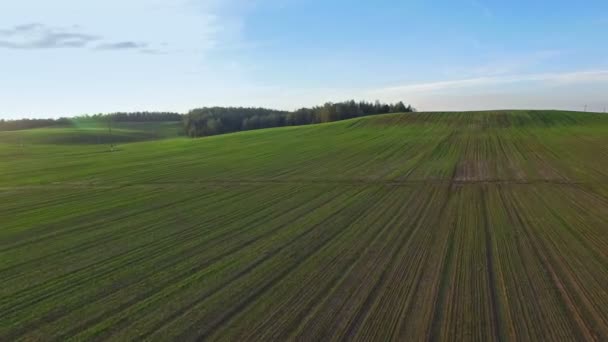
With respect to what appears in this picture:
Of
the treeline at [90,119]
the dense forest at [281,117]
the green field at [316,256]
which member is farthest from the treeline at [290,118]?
the green field at [316,256]

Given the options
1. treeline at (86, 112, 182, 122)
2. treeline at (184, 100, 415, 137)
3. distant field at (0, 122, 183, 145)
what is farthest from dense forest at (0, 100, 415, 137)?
treeline at (86, 112, 182, 122)

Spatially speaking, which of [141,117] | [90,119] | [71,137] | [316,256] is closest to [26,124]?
[90,119]

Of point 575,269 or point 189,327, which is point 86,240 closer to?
point 189,327

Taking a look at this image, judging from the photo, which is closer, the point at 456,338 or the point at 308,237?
the point at 456,338

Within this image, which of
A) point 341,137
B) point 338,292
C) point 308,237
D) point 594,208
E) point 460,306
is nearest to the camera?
point 460,306

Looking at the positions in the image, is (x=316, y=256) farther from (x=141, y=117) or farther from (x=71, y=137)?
(x=141, y=117)

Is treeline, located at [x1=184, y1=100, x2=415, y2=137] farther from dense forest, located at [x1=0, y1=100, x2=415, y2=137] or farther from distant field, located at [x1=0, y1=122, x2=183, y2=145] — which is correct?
distant field, located at [x1=0, y1=122, x2=183, y2=145]

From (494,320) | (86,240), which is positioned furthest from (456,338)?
(86,240)

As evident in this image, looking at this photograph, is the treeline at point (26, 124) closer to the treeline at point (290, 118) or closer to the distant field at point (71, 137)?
the distant field at point (71, 137)
